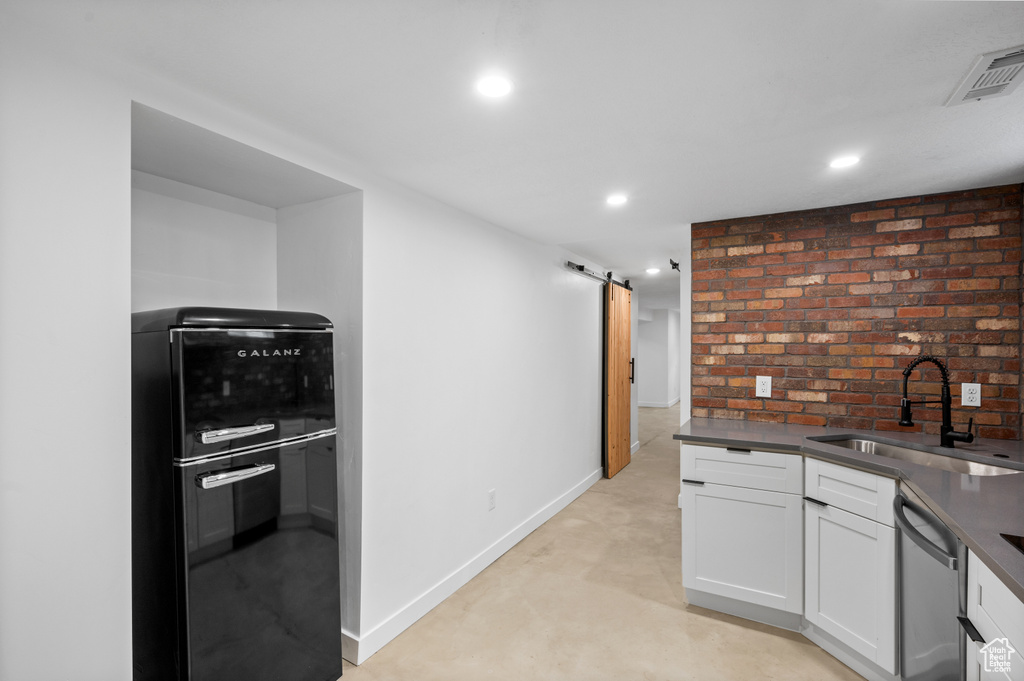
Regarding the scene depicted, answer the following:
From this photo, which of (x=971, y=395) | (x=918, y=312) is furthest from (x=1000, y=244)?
(x=971, y=395)

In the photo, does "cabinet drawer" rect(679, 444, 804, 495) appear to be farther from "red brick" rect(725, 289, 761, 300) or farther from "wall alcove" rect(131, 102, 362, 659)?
"wall alcove" rect(131, 102, 362, 659)

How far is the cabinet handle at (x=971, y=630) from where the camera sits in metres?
1.31

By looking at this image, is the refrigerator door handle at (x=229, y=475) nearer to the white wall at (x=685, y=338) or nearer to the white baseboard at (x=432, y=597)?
the white baseboard at (x=432, y=597)

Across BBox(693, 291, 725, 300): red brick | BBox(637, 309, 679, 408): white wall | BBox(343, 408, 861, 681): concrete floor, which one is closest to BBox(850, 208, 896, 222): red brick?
BBox(693, 291, 725, 300): red brick

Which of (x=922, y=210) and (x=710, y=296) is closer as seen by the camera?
(x=922, y=210)

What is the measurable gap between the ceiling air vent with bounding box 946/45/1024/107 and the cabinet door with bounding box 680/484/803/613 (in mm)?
1827

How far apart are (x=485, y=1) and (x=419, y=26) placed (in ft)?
0.67

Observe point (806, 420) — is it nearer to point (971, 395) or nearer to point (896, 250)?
point (971, 395)

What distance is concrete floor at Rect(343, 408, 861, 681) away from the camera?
2.18 meters

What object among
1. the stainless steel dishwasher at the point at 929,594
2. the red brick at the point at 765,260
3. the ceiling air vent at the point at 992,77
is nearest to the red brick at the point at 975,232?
the red brick at the point at 765,260

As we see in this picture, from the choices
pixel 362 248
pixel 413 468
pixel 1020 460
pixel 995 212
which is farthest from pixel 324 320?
pixel 995 212

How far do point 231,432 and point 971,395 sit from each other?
3669mm

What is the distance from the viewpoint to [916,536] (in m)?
1.72

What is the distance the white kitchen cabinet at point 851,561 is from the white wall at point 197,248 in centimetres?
298
